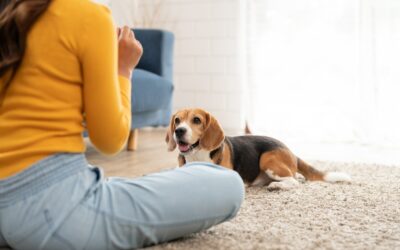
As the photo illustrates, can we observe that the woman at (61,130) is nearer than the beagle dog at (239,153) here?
Yes

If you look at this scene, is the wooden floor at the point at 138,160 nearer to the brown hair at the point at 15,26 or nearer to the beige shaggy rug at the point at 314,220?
the beige shaggy rug at the point at 314,220

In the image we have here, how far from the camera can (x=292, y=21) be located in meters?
4.33

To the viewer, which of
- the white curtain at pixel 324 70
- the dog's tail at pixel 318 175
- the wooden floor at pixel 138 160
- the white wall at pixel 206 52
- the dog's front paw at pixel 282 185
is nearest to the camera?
the dog's front paw at pixel 282 185

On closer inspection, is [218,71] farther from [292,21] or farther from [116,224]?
[116,224]

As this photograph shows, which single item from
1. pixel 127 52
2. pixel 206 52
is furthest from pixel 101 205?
pixel 206 52

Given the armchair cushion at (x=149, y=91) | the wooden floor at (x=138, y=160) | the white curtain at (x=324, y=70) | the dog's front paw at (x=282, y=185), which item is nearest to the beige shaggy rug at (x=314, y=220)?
the dog's front paw at (x=282, y=185)

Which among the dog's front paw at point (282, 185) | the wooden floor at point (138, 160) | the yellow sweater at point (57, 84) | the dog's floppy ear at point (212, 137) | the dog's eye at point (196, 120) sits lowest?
the wooden floor at point (138, 160)

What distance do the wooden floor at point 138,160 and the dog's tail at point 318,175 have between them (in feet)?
2.45

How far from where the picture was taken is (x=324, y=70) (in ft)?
13.9

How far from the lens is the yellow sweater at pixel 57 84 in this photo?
1138 mm

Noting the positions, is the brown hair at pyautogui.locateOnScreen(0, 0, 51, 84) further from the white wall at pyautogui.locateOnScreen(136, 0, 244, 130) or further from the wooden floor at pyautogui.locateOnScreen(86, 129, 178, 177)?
the white wall at pyautogui.locateOnScreen(136, 0, 244, 130)

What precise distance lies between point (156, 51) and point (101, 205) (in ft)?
8.15

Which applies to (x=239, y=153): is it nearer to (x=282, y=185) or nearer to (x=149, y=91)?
(x=282, y=185)

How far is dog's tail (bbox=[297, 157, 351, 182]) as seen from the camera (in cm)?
223
